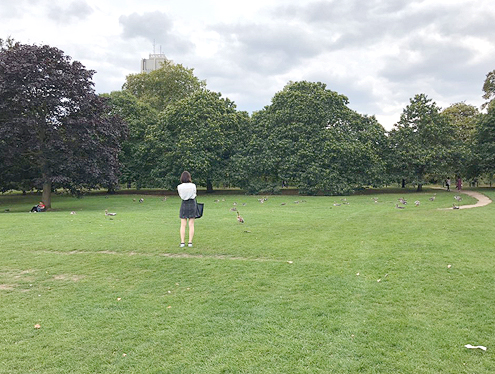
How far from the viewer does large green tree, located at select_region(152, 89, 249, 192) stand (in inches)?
1368

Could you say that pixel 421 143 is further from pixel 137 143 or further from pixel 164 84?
pixel 164 84

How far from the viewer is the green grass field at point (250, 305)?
13.2 ft

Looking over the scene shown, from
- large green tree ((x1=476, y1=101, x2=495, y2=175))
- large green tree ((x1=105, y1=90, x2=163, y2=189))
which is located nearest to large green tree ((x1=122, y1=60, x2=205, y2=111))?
large green tree ((x1=105, y1=90, x2=163, y2=189))

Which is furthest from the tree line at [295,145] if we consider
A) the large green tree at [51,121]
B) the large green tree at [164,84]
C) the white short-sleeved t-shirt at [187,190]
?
the white short-sleeved t-shirt at [187,190]

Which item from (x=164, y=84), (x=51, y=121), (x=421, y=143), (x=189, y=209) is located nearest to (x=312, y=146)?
(x=421, y=143)

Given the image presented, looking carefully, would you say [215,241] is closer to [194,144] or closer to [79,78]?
[79,78]

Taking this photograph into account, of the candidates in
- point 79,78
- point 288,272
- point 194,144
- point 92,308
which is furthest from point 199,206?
point 194,144

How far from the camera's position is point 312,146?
35062mm

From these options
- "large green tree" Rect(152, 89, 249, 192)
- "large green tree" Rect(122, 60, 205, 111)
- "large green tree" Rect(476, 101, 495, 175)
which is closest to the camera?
"large green tree" Rect(476, 101, 495, 175)

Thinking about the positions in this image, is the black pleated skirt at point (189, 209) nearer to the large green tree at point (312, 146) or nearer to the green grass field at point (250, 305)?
the green grass field at point (250, 305)

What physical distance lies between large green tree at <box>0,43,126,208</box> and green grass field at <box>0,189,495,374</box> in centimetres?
1499

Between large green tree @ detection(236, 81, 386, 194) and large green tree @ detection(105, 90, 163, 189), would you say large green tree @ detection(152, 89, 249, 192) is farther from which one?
large green tree @ detection(236, 81, 386, 194)

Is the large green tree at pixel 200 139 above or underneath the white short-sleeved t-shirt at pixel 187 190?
above

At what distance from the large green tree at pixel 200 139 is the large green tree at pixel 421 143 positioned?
1650 cm
